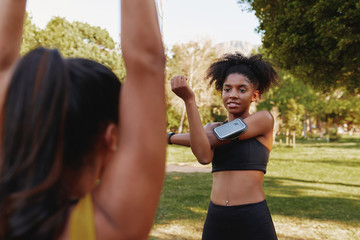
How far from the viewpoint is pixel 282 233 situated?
239 inches

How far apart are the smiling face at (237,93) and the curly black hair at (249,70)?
3.2 inches

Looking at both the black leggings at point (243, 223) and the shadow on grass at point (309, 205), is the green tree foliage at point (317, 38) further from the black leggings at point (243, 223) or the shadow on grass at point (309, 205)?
the black leggings at point (243, 223)

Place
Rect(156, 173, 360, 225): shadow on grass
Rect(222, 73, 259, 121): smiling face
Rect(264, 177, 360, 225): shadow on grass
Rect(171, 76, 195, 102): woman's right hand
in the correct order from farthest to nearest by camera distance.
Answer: Rect(264, 177, 360, 225): shadow on grass
Rect(156, 173, 360, 225): shadow on grass
Rect(222, 73, 259, 121): smiling face
Rect(171, 76, 195, 102): woman's right hand

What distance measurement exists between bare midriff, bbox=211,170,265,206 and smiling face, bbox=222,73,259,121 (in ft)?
1.92

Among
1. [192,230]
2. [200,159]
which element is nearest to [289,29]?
[192,230]

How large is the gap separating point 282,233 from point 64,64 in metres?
6.08

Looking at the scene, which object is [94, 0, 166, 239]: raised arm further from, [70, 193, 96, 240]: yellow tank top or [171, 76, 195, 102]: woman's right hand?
[171, 76, 195, 102]: woman's right hand

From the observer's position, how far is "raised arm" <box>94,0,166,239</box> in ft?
2.55

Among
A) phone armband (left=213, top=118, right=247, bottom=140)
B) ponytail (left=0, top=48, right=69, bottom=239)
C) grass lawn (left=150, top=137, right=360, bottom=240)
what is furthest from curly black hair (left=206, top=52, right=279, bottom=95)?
grass lawn (left=150, top=137, right=360, bottom=240)

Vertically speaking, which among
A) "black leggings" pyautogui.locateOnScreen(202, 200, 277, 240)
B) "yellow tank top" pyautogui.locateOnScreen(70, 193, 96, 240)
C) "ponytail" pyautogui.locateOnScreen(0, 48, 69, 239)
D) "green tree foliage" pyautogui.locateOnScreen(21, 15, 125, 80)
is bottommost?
"black leggings" pyautogui.locateOnScreen(202, 200, 277, 240)

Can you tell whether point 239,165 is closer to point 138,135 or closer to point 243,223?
point 243,223

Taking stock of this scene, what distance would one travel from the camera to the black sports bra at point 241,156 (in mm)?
2814

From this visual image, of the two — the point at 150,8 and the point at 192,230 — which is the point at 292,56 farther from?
the point at 150,8

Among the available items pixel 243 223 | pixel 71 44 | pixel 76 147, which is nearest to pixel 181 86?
pixel 76 147
